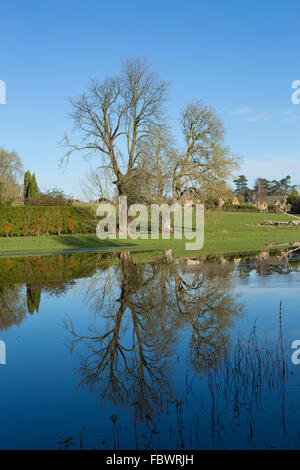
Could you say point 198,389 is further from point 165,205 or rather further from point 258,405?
point 165,205

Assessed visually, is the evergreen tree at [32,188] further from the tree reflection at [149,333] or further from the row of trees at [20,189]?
the tree reflection at [149,333]

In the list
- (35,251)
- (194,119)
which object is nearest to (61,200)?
(194,119)

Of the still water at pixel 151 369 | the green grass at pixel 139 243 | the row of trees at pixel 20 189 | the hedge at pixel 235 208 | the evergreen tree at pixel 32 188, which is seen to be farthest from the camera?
the hedge at pixel 235 208

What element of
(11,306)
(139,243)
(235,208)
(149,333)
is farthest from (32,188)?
(149,333)

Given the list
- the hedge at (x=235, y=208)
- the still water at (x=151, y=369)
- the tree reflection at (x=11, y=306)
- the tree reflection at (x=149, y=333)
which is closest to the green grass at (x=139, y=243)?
the tree reflection at (x=11, y=306)

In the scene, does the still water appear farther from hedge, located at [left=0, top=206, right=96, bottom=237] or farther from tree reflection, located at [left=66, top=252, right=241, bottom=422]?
hedge, located at [left=0, top=206, right=96, bottom=237]

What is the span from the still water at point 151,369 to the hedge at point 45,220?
21.5 metres

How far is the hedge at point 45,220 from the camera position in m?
32.4

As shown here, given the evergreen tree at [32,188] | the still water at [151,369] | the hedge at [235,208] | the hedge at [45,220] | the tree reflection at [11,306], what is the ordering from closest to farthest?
the still water at [151,369], the tree reflection at [11,306], the hedge at [45,220], the evergreen tree at [32,188], the hedge at [235,208]

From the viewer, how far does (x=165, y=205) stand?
35000mm

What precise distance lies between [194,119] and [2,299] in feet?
98.8

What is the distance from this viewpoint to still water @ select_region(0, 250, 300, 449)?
13.5ft

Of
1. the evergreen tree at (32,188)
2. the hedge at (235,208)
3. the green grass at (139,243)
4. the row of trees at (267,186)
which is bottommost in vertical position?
the green grass at (139,243)

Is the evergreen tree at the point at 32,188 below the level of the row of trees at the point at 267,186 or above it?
below
